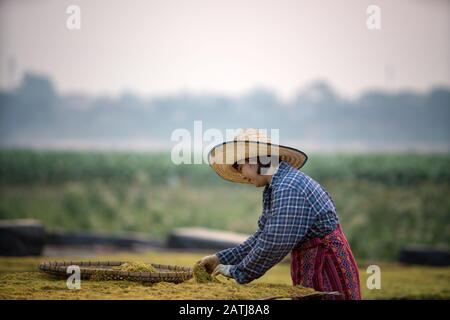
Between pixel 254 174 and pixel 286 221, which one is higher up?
pixel 254 174

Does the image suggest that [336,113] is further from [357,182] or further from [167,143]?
[357,182]

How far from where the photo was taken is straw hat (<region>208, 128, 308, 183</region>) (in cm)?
409

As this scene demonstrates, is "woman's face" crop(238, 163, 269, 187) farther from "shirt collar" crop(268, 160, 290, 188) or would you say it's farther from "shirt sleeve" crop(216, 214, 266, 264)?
"shirt sleeve" crop(216, 214, 266, 264)

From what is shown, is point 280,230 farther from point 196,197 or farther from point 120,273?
point 196,197

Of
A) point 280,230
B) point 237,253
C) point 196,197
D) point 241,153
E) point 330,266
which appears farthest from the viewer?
point 196,197

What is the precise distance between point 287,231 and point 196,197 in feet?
61.1

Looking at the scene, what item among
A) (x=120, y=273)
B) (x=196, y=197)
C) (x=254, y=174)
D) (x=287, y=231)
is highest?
(x=254, y=174)

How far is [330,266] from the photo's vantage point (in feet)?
13.2

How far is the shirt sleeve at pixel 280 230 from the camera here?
383cm

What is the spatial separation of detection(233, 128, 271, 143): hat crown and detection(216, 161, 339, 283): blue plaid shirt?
185mm

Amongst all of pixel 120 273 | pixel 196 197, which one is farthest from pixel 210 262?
pixel 196 197

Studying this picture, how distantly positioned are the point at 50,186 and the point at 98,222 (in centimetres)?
760

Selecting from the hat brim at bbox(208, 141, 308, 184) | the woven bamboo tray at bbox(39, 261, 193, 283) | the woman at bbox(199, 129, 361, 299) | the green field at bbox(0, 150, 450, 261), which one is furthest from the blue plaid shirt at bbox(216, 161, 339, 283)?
the green field at bbox(0, 150, 450, 261)

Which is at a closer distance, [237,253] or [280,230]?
[280,230]
